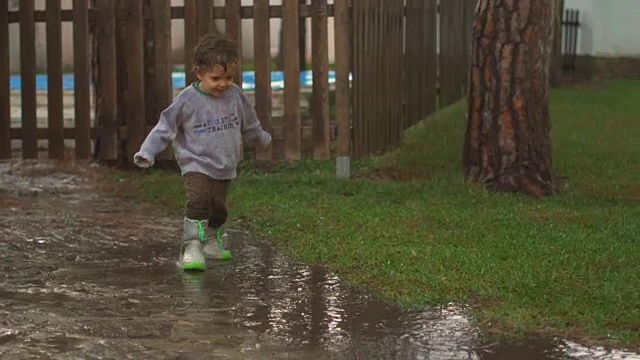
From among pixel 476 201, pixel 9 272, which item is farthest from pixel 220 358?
pixel 476 201

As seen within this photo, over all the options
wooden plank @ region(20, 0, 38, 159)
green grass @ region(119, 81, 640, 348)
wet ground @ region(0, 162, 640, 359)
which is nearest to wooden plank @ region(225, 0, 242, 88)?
green grass @ region(119, 81, 640, 348)

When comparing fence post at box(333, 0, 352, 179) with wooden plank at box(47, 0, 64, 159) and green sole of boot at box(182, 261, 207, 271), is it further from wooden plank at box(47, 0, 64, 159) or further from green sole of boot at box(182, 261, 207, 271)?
green sole of boot at box(182, 261, 207, 271)

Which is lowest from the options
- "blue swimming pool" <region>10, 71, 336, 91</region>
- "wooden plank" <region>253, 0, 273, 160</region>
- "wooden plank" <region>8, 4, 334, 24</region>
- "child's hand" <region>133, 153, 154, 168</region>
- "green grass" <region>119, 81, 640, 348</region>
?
"green grass" <region>119, 81, 640, 348</region>

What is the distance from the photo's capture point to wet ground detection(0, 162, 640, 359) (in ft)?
16.2

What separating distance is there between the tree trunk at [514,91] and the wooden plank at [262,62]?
163 centimetres

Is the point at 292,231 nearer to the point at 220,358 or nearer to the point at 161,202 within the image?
the point at 161,202

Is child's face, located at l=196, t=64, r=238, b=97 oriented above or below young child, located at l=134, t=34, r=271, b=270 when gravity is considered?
above

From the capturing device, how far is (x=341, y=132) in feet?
32.1

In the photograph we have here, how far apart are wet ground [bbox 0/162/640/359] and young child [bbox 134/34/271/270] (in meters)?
0.21

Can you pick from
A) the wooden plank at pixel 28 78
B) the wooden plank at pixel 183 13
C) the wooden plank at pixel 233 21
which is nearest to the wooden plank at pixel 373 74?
the wooden plank at pixel 183 13

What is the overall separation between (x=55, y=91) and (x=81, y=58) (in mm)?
343

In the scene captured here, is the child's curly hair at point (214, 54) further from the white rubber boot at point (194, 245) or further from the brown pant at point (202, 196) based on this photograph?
the white rubber boot at point (194, 245)

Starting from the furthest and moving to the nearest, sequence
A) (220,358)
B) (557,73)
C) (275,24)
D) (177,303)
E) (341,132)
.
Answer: (275,24) → (557,73) → (341,132) → (177,303) → (220,358)

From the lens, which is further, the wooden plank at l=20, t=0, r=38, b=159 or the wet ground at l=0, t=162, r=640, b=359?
the wooden plank at l=20, t=0, r=38, b=159
